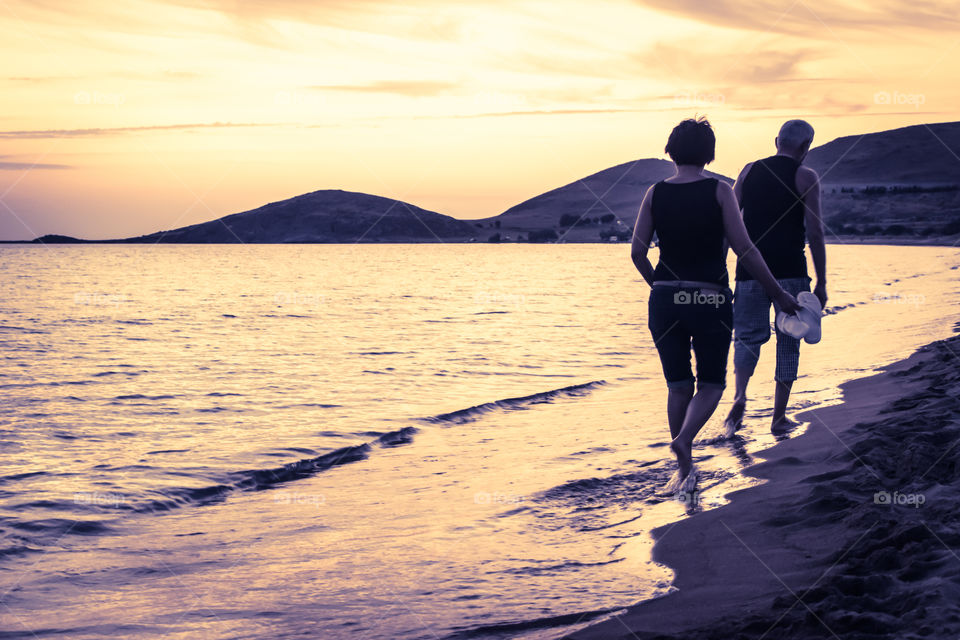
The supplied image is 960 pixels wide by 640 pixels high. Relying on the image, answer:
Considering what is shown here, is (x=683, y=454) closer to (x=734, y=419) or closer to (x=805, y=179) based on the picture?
(x=734, y=419)

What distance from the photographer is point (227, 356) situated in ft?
56.5

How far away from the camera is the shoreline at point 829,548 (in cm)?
301

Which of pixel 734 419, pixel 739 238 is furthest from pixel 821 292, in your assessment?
pixel 739 238

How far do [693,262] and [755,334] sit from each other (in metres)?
2.03

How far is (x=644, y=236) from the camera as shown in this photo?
5172 millimetres

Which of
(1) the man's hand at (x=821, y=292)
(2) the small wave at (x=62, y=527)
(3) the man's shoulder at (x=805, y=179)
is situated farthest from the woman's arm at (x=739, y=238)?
(2) the small wave at (x=62, y=527)

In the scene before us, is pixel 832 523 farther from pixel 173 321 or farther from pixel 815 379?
pixel 173 321

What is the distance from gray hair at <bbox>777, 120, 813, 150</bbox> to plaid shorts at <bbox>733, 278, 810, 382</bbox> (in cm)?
104

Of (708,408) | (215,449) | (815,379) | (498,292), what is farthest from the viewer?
(498,292)

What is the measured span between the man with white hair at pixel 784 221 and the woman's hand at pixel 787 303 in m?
0.48

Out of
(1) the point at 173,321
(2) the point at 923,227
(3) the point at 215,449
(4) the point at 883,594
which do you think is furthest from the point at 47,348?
(2) the point at 923,227

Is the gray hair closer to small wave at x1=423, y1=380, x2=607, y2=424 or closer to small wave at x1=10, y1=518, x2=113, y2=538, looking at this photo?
small wave at x1=423, y1=380, x2=607, y2=424

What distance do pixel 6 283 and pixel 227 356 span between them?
1849 inches

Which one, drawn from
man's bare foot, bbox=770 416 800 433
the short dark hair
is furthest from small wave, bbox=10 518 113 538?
man's bare foot, bbox=770 416 800 433
